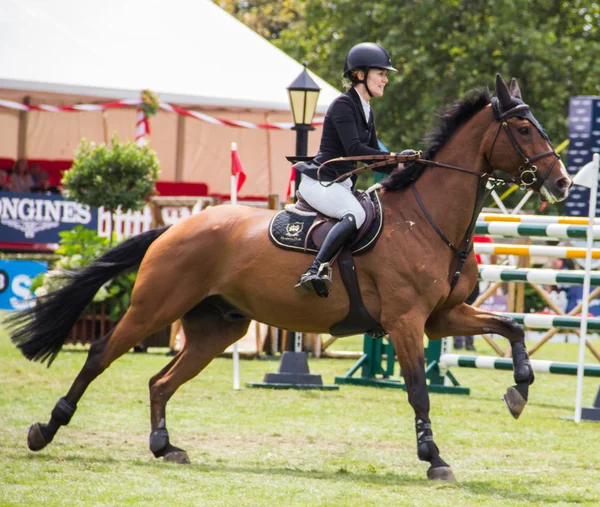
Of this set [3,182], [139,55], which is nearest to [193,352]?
[3,182]

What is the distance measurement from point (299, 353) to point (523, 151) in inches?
205

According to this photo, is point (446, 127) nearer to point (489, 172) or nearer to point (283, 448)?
point (489, 172)

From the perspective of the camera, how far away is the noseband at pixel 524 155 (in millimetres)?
6770

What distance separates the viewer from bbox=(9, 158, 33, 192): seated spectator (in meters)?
21.8

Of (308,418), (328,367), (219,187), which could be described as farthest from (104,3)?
(308,418)

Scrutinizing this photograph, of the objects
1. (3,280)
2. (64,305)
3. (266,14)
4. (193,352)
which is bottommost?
(3,280)

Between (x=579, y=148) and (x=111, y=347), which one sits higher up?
(x=579, y=148)

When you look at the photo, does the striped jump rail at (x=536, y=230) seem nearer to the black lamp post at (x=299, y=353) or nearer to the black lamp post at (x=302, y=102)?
the black lamp post at (x=299, y=353)

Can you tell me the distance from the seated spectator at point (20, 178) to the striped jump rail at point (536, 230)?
1340 centimetres

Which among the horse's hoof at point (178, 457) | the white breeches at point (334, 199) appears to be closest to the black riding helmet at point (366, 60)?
the white breeches at point (334, 199)

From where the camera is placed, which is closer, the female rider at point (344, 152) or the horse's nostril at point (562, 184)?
the horse's nostril at point (562, 184)

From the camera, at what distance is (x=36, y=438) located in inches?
283

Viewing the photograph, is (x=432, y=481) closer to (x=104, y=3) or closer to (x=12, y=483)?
(x=12, y=483)

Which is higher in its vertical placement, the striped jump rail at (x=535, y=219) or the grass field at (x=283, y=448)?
the striped jump rail at (x=535, y=219)
